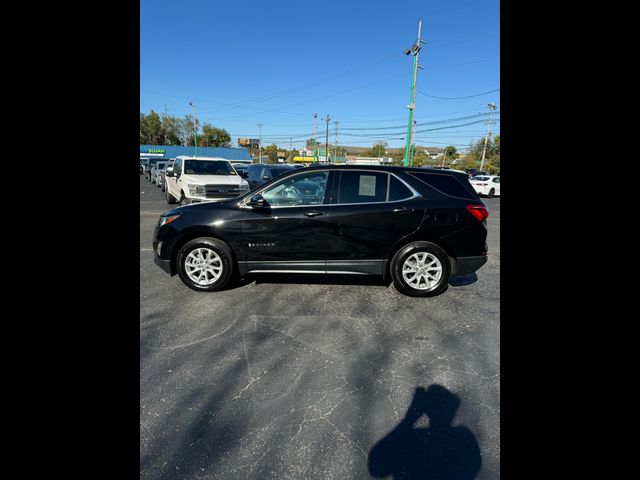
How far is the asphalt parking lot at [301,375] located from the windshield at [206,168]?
26.7ft

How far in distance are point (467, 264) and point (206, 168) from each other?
10.2 m

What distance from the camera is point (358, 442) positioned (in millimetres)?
2178

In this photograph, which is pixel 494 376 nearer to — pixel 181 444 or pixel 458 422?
pixel 458 422

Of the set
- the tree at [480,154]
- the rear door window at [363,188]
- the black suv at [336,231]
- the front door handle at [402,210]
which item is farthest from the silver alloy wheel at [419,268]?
the tree at [480,154]

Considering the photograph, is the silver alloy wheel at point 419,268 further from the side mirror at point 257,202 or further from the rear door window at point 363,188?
the side mirror at point 257,202

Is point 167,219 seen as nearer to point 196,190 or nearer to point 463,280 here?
point 463,280

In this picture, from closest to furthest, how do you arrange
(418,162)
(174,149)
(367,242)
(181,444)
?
(181,444) → (367,242) → (174,149) → (418,162)

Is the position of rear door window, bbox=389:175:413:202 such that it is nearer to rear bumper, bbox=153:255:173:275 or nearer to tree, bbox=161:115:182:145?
rear bumper, bbox=153:255:173:275

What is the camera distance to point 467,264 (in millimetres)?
4801

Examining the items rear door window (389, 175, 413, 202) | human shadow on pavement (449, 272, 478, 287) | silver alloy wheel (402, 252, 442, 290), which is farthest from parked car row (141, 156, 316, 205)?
silver alloy wheel (402, 252, 442, 290)
